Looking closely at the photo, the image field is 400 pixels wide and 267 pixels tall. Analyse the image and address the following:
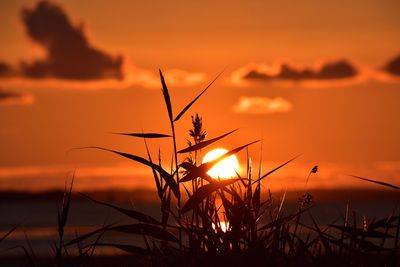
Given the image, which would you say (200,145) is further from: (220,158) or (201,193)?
(201,193)

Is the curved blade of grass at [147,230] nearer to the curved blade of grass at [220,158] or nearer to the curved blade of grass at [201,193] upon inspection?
the curved blade of grass at [201,193]

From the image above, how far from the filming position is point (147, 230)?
4.19 metres

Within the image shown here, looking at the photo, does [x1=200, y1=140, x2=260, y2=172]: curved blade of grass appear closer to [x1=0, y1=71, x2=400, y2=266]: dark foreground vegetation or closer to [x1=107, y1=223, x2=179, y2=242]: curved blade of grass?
[x1=0, y1=71, x2=400, y2=266]: dark foreground vegetation

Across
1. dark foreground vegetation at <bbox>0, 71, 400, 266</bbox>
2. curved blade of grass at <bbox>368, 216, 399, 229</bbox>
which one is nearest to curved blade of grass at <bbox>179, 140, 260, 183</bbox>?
dark foreground vegetation at <bbox>0, 71, 400, 266</bbox>

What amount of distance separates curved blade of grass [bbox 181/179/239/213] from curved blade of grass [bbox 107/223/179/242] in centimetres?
27

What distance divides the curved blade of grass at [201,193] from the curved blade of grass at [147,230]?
271 mm

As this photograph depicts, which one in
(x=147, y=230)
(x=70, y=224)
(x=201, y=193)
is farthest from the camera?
(x=70, y=224)

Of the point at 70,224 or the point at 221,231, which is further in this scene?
the point at 70,224

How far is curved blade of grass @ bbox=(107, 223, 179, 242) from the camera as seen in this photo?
4.13 m

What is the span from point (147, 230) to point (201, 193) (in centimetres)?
43

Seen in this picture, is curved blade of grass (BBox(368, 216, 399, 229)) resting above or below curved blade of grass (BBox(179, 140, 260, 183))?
below

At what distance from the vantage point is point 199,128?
4.04 metres

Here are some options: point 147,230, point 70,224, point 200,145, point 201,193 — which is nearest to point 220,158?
point 200,145

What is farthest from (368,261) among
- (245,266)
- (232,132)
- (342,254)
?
(232,132)
